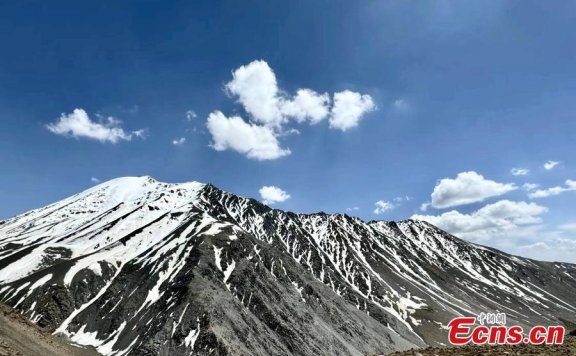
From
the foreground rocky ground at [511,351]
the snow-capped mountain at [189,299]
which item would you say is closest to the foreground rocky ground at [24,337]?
the foreground rocky ground at [511,351]

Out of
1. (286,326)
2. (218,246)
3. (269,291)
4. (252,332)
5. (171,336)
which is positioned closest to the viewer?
(171,336)

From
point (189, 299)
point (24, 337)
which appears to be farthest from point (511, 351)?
point (189, 299)

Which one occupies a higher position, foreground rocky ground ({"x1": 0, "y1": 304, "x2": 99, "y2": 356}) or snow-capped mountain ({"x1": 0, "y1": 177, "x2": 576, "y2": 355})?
snow-capped mountain ({"x1": 0, "y1": 177, "x2": 576, "y2": 355})

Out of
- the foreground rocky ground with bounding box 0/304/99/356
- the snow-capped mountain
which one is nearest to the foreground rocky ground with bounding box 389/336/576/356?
the foreground rocky ground with bounding box 0/304/99/356

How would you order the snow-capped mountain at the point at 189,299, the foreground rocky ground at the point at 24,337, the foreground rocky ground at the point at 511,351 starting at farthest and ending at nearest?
the snow-capped mountain at the point at 189,299 < the foreground rocky ground at the point at 24,337 < the foreground rocky ground at the point at 511,351

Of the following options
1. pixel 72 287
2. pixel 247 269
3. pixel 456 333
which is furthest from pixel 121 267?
pixel 456 333

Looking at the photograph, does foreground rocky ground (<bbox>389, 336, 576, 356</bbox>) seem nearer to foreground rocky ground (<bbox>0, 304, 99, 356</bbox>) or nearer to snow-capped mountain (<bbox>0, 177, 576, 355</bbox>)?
foreground rocky ground (<bbox>0, 304, 99, 356</bbox>)

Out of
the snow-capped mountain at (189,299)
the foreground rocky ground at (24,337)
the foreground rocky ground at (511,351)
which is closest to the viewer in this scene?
the foreground rocky ground at (511,351)

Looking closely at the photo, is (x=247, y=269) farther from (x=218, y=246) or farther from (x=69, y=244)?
(x=69, y=244)

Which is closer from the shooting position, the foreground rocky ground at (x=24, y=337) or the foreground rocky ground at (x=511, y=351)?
the foreground rocky ground at (x=511, y=351)

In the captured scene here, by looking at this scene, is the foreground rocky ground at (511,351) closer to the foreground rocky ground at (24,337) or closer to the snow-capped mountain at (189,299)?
the foreground rocky ground at (24,337)

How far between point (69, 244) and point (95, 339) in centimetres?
9060

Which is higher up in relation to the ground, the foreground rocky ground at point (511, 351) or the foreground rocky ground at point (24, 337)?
the foreground rocky ground at point (511, 351)

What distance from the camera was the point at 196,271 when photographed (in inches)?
4478
